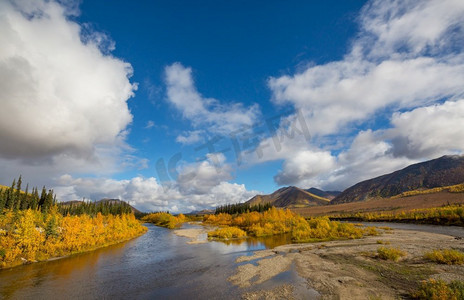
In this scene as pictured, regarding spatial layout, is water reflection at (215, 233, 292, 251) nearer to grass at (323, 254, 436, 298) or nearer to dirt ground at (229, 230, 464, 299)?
dirt ground at (229, 230, 464, 299)

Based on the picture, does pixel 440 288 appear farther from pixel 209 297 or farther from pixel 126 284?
pixel 126 284

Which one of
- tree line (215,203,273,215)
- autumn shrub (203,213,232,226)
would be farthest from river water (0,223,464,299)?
tree line (215,203,273,215)

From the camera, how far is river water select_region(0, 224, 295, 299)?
22719 millimetres

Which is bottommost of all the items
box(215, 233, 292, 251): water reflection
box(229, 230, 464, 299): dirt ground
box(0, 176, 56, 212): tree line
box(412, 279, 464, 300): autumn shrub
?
box(215, 233, 292, 251): water reflection

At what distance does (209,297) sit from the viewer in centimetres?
2141

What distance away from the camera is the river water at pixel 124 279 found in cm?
2272

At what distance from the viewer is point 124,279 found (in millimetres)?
28172

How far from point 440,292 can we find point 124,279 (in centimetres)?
3199

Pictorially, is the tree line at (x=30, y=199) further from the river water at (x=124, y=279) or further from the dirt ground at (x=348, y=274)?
the dirt ground at (x=348, y=274)

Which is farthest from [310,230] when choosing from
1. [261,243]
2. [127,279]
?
[127,279]

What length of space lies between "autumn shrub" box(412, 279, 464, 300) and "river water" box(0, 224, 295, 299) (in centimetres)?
1243

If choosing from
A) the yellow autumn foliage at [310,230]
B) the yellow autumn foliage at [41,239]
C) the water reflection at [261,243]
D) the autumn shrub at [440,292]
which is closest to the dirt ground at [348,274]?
the autumn shrub at [440,292]

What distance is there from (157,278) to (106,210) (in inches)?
4905

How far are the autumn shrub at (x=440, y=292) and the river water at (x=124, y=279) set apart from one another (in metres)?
12.4
